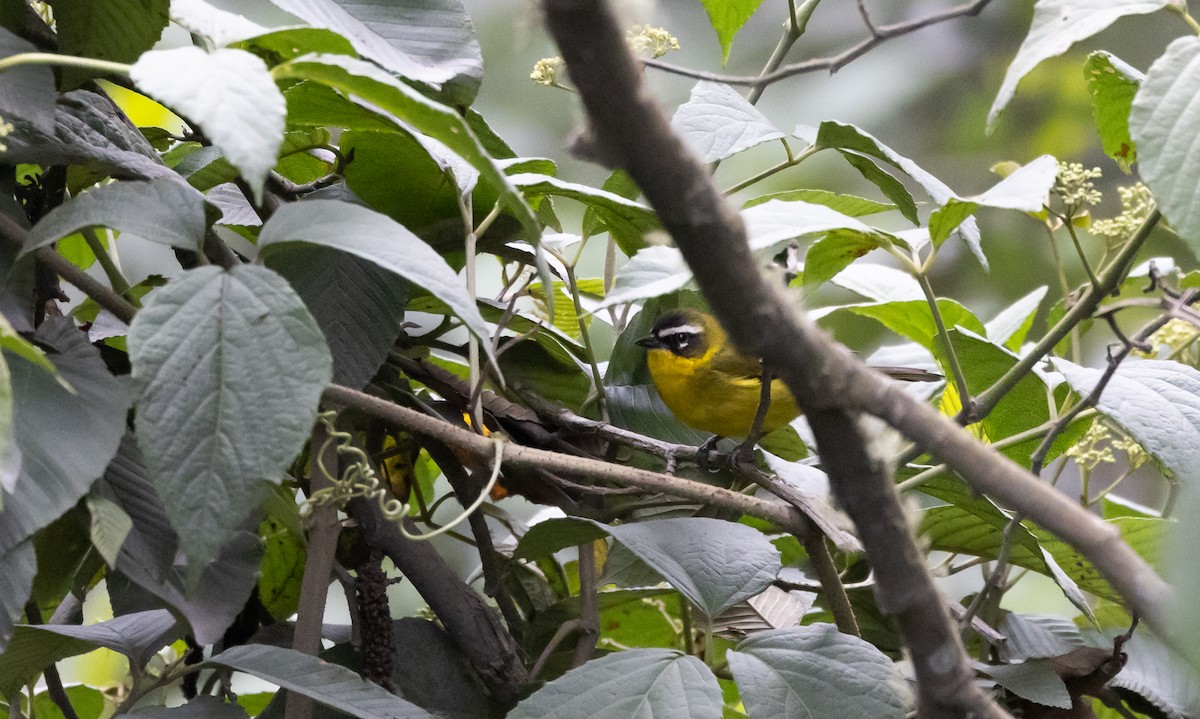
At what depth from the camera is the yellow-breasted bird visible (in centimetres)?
137

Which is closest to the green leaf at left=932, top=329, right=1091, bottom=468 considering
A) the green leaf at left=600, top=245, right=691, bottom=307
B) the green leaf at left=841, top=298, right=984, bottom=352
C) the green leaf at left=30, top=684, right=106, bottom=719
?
the green leaf at left=841, top=298, right=984, bottom=352

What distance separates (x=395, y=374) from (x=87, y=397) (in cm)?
33

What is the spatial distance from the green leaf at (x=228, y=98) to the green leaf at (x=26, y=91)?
15 cm

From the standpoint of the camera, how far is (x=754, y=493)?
95cm

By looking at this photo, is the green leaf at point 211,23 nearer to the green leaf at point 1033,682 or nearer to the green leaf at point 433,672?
the green leaf at point 433,672

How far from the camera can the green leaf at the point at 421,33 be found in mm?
691

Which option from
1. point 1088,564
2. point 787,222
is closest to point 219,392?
point 787,222

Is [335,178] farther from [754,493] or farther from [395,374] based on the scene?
[754,493]

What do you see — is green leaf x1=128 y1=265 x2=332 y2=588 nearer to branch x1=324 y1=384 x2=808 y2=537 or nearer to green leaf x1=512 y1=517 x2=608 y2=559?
branch x1=324 y1=384 x2=808 y2=537

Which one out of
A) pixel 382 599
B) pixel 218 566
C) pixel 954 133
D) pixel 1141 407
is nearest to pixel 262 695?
pixel 382 599

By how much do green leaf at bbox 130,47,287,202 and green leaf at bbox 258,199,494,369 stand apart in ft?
→ 0.25

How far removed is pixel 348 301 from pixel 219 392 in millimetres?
232

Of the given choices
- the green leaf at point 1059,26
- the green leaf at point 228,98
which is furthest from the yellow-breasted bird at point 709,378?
the green leaf at point 228,98

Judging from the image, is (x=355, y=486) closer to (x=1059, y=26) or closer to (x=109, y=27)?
(x=109, y=27)
